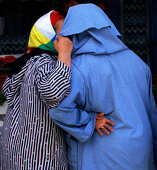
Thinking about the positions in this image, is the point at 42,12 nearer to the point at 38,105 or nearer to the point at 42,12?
the point at 42,12

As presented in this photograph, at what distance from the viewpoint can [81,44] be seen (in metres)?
1.82

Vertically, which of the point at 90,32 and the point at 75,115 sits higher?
the point at 90,32

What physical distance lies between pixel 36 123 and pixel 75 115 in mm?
265

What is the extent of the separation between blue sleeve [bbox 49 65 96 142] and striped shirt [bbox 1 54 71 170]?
0.04 meters

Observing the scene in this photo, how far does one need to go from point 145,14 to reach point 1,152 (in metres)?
3.47

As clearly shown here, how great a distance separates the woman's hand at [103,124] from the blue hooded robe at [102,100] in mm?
29

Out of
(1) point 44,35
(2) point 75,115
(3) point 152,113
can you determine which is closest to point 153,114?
(3) point 152,113

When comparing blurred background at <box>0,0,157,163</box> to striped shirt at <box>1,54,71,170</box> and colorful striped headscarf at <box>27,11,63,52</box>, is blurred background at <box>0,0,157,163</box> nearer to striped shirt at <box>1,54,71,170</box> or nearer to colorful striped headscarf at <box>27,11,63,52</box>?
colorful striped headscarf at <box>27,11,63,52</box>

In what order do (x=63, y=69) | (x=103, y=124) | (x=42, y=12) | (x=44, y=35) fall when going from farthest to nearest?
(x=42, y=12) → (x=44, y=35) → (x=103, y=124) → (x=63, y=69)

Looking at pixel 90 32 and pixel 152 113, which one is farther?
pixel 152 113

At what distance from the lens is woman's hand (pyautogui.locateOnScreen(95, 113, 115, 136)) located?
5.80 feet

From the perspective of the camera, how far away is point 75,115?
1.70 meters

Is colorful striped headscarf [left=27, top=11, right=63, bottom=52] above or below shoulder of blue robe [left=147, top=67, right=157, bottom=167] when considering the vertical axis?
above

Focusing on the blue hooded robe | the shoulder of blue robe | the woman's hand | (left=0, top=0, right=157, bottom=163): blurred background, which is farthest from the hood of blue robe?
(left=0, top=0, right=157, bottom=163): blurred background
